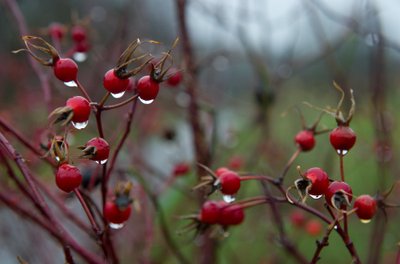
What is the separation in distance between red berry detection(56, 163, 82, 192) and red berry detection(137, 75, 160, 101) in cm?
17

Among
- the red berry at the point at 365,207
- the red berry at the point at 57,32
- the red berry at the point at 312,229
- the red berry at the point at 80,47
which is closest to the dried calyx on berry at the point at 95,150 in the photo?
the red berry at the point at 365,207

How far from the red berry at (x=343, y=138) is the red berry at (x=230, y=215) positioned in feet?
0.86

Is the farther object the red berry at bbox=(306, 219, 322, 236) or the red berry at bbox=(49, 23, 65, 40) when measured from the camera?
the red berry at bbox=(306, 219, 322, 236)

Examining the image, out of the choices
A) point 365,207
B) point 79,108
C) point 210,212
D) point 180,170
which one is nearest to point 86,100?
point 79,108

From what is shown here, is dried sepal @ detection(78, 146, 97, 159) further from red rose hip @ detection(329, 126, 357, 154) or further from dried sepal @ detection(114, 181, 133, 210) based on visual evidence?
red rose hip @ detection(329, 126, 357, 154)

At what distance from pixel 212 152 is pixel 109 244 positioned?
2.51ft

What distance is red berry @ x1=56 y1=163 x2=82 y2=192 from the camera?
0.95m

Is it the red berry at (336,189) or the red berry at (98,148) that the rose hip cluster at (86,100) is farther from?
the red berry at (336,189)

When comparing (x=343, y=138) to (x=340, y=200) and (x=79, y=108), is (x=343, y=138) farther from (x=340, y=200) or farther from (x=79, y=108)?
(x=79, y=108)

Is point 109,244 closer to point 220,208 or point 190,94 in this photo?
point 220,208

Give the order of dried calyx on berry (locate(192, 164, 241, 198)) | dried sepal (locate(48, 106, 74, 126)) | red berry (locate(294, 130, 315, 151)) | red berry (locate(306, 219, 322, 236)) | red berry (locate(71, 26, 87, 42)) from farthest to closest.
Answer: red berry (locate(306, 219, 322, 236)), red berry (locate(71, 26, 87, 42)), red berry (locate(294, 130, 315, 151)), dried calyx on berry (locate(192, 164, 241, 198)), dried sepal (locate(48, 106, 74, 126))

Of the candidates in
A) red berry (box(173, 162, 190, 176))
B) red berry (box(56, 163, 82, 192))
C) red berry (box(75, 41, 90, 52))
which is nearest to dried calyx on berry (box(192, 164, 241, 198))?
red berry (box(56, 163, 82, 192))

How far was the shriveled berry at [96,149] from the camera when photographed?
37.4 inches

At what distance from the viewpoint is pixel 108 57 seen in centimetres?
233
